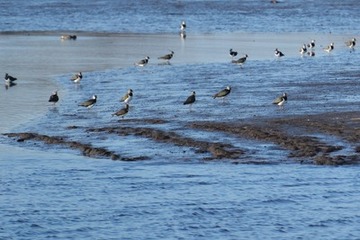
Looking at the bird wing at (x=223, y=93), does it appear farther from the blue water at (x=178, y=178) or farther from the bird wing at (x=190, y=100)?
the bird wing at (x=190, y=100)

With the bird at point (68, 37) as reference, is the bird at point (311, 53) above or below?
below

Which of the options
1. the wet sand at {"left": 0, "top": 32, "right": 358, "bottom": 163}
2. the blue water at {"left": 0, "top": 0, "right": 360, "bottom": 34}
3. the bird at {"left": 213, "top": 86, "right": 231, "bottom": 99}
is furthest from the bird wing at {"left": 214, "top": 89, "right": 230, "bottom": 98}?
the blue water at {"left": 0, "top": 0, "right": 360, "bottom": 34}

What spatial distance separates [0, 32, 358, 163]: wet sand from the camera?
97.4 ft

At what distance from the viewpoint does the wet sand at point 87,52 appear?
29.7 m

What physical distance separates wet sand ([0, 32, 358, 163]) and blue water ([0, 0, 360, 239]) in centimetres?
92

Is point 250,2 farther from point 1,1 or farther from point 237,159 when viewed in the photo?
point 237,159

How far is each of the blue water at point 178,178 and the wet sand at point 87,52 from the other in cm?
92

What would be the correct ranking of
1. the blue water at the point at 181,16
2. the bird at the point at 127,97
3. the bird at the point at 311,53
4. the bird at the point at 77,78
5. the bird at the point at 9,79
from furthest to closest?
the blue water at the point at 181,16, the bird at the point at 311,53, the bird at the point at 77,78, the bird at the point at 9,79, the bird at the point at 127,97

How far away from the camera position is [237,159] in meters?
19.8

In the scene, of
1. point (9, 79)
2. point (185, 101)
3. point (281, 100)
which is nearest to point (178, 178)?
point (281, 100)

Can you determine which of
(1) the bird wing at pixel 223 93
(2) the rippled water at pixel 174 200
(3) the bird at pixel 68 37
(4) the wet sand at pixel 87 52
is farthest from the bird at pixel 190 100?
(3) the bird at pixel 68 37

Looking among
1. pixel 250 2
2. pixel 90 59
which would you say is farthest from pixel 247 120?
pixel 250 2

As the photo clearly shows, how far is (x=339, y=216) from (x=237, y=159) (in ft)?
13.3

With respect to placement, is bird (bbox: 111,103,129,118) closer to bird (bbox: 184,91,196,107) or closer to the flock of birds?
the flock of birds
